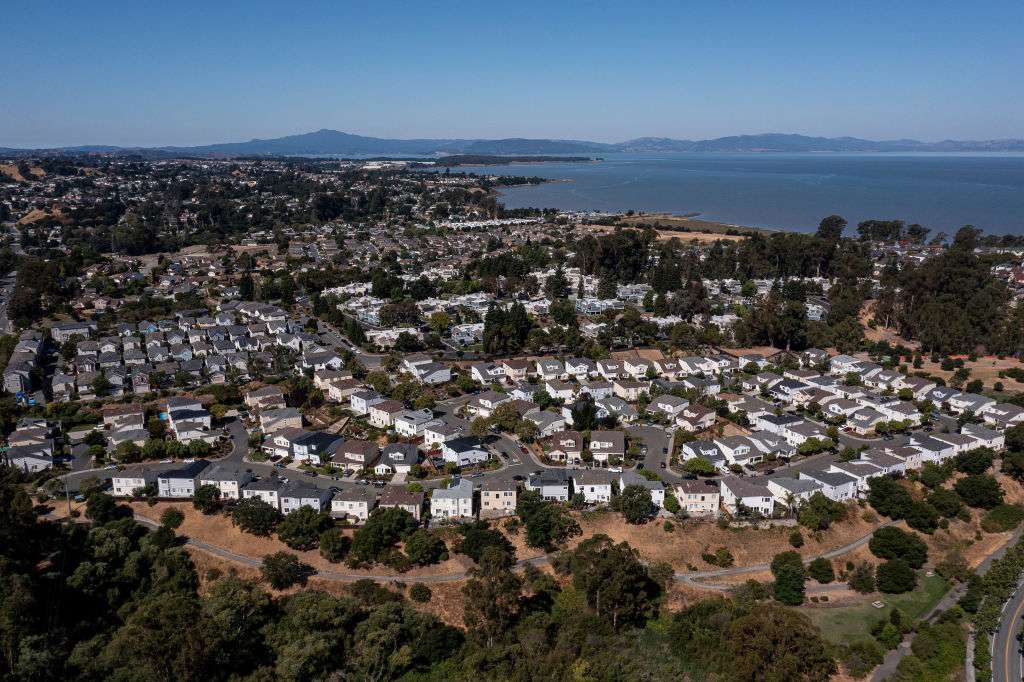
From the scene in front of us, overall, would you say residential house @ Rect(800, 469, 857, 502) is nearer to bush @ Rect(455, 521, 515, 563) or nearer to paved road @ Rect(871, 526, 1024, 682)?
paved road @ Rect(871, 526, 1024, 682)

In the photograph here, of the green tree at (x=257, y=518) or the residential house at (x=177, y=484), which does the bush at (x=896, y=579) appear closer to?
the green tree at (x=257, y=518)

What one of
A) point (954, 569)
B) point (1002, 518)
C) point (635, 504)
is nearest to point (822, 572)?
point (954, 569)

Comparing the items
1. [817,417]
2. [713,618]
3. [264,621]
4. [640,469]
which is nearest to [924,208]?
[817,417]

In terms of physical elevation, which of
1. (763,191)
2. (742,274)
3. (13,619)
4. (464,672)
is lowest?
(464,672)

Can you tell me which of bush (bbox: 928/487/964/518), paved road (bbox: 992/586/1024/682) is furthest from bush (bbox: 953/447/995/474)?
paved road (bbox: 992/586/1024/682)

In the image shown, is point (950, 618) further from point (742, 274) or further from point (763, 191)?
point (763, 191)

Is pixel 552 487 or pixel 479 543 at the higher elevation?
pixel 552 487

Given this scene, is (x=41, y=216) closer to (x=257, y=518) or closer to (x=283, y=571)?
(x=257, y=518)
